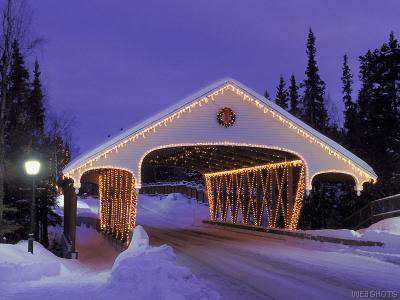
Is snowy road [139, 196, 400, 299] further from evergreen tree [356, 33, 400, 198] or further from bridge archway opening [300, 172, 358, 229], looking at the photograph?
evergreen tree [356, 33, 400, 198]

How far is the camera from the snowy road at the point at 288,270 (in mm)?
10328

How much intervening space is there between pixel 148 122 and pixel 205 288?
39.8ft

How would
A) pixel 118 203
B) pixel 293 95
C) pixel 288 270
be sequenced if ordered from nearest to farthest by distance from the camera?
1. pixel 288 270
2. pixel 118 203
3. pixel 293 95

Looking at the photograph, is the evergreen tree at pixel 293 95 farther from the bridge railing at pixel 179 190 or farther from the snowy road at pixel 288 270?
the snowy road at pixel 288 270

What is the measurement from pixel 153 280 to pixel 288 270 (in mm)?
4654

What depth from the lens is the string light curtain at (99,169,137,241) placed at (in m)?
21.8

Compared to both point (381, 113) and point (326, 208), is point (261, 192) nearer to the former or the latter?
point (326, 208)

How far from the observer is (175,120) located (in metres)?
21.8

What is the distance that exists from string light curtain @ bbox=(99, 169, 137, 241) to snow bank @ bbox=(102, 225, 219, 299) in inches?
360

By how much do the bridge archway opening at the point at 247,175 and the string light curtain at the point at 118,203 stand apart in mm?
1814

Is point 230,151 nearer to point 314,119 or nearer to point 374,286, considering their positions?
point 374,286

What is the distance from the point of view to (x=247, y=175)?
30.8 m

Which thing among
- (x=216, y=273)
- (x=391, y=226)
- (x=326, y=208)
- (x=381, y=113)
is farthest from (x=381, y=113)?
(x=216, y=273)

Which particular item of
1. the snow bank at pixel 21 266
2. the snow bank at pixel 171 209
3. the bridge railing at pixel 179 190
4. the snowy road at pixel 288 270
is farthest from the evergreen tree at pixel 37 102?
the snow bank at pixel 21 266
